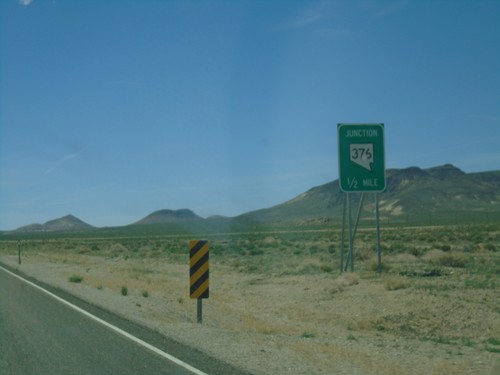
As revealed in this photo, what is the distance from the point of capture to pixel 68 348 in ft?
39.5

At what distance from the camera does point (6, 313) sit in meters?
17.4

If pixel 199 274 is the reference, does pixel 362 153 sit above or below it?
above

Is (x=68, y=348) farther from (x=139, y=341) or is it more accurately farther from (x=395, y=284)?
(x=395, y=284)

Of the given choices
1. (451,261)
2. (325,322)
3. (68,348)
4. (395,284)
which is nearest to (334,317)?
(325,322)

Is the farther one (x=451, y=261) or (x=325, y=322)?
(x=451, y=261)

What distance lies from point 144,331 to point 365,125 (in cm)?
1302

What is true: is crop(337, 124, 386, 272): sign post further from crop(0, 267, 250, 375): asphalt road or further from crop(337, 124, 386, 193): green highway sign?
crop(0, 267, 250, 375): asphalt road

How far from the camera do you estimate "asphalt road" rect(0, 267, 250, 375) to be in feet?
33.6

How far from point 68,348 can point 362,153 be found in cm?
1477

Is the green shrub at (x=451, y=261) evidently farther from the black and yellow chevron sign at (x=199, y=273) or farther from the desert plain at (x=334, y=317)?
the black and yellow chevron sign at (x=199, y=273)

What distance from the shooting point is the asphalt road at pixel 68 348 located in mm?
10250

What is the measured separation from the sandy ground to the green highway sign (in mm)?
3683

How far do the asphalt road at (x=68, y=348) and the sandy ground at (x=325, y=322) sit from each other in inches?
47.0

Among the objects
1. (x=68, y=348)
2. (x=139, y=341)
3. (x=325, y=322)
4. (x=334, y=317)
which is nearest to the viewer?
(x=68, y=348)
